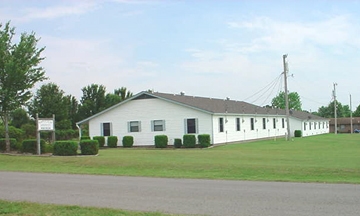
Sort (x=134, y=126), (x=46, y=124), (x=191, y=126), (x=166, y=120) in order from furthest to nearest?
(x=134, y=126), (x=166, y=120), (x=191, y=126), (x=46, y=124)

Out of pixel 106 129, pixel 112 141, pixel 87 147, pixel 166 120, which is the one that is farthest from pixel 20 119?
pixel 87 147

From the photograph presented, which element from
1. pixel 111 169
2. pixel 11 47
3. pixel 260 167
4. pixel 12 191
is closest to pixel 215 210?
pixel 12 191

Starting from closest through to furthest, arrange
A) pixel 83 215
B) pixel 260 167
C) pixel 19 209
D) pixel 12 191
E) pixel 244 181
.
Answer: pixel 83 215 → pixel 19 209 → pixel 12 191 → pixel 244 181 → pixel 260 167

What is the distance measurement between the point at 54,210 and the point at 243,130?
3137cm

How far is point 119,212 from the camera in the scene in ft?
26.9

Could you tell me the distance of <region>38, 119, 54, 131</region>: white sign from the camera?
25781 mm

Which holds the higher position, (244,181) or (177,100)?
(177,100)

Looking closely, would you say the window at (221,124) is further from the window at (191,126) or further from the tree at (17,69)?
the tree at (17,69)

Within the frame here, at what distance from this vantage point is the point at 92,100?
65.4 m

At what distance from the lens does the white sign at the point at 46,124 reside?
25781 mm

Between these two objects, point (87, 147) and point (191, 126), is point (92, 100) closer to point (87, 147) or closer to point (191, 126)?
point (191, 126)

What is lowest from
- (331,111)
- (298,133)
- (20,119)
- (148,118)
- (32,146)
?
(298,133)

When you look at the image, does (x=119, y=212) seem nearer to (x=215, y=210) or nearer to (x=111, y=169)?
(x=215, y=210)

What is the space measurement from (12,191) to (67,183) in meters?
1.80
